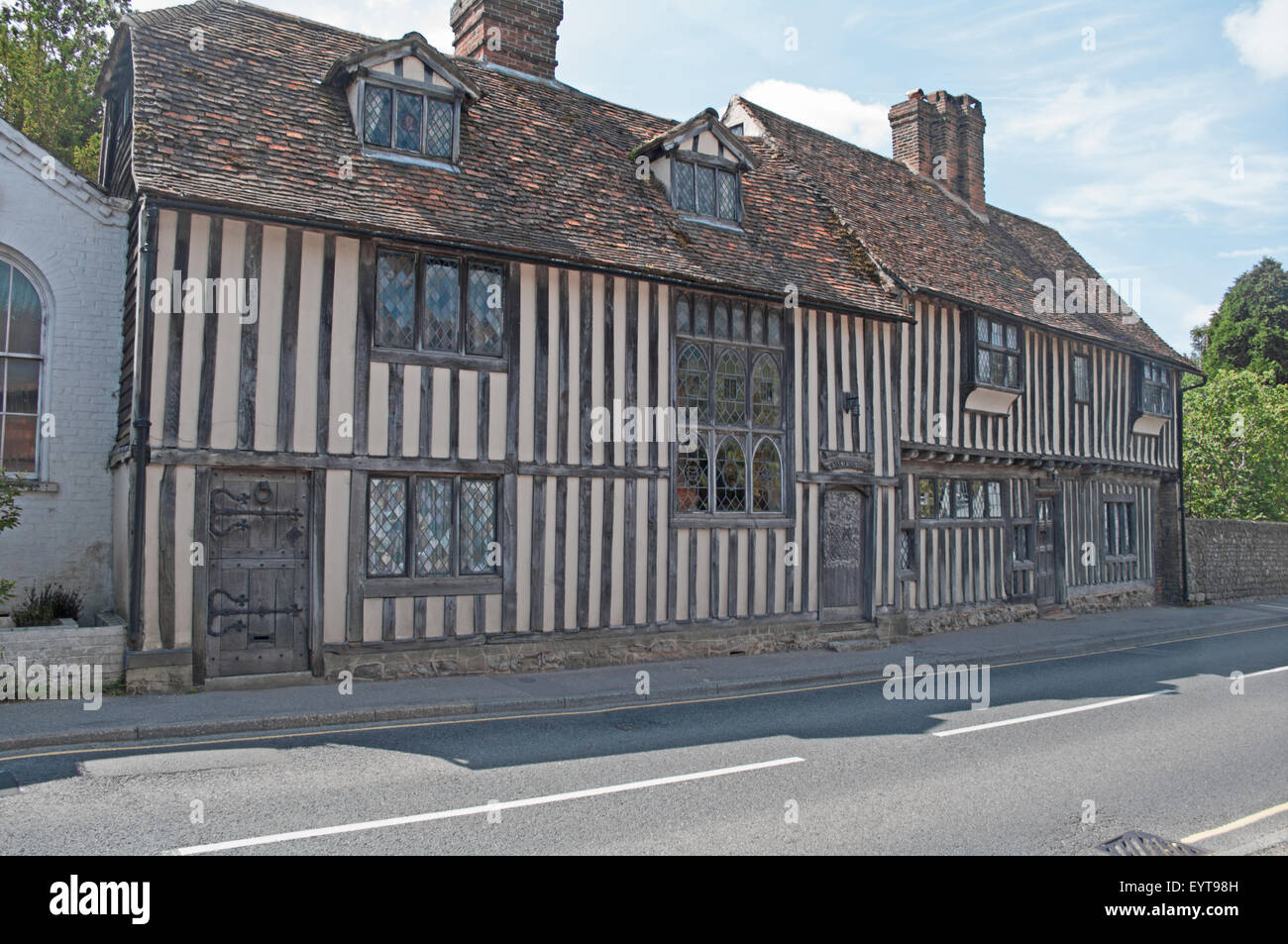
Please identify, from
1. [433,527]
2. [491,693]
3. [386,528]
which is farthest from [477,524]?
[491,693]

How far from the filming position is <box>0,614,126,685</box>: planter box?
8414 millimetres

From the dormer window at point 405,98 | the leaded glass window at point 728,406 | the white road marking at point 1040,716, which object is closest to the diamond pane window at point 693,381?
the leaded glass window at point 728,406

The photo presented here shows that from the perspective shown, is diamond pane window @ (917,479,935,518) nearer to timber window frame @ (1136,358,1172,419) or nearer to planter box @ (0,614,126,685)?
timber window frame @ (1136,358,1172,419)

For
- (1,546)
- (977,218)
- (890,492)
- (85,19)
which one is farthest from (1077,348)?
(85,19)

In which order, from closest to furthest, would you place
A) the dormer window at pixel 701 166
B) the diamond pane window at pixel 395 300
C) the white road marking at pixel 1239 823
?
1. the white road marking at pixel 1239 823
2. the diamond pane window at pixel 395 300
3. the dormer window at pixel 701 166

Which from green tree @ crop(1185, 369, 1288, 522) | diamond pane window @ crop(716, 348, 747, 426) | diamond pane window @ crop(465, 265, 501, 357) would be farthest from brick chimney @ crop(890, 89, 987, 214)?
diamond pane window @ crop(465, 265, 501, 357)

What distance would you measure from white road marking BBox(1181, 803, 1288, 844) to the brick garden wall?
1866 cm

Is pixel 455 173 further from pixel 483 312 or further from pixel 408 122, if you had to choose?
pixel 483 312

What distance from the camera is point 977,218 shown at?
70.8 ft

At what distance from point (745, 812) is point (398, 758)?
9.25ft

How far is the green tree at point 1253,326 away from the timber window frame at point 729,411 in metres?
41.7

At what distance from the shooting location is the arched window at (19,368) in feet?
34.1

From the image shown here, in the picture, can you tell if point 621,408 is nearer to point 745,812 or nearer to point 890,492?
point 890,492

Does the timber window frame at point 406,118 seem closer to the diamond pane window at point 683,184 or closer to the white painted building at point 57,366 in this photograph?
the white painted building at point 57,366
